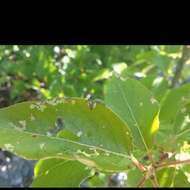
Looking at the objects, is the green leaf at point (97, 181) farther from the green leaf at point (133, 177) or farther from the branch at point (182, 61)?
the branch at point (182, 61)

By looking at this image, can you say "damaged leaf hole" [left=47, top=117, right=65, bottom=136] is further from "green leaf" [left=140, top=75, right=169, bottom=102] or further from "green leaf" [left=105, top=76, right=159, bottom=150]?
"green leaf" [left=140, top=75, right=169, bottom=102]

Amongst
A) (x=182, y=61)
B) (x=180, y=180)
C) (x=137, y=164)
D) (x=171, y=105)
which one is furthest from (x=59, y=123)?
(x=182, y=61)

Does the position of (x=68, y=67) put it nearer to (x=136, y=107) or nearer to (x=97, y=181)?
(x=97, y=181)

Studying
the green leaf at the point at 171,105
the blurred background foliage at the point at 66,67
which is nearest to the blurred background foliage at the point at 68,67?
the blurred background foliage at the point at 66,67

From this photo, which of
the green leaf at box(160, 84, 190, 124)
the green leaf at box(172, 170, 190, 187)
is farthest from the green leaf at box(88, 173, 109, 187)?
the green leaf at box(172, 170, 190, 187)
